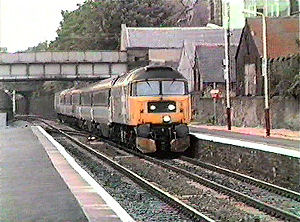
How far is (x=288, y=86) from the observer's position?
138 feet

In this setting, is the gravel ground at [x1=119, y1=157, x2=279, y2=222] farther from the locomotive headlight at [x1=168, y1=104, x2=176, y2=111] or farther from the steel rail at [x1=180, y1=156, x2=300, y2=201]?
the locomotive headlight at [x1=168, y1=104, x2=176, y2=111]

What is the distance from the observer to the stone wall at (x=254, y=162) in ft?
58.0

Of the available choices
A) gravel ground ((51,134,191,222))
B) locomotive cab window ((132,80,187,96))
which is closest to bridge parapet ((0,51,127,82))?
locomotive cab window ((132,80,187,96))

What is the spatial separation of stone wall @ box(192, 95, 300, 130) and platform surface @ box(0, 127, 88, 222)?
22.1 m

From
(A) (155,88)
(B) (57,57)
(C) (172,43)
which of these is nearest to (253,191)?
(A) (155,88)

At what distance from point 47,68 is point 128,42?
1483 cm

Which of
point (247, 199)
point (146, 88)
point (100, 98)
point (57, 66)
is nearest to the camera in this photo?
point (247, 199)

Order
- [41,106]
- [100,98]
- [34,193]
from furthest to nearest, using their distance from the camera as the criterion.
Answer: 1. [41,106]
2. [100,98]
3. [34,193]

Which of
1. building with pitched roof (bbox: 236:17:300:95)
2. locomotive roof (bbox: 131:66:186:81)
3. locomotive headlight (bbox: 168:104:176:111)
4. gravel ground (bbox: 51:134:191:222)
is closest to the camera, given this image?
gravel ground (bbox: 51:134:191:222)

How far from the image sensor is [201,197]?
16.3 m

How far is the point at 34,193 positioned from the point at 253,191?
21.4 ft

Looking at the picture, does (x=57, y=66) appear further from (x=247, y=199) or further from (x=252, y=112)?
(x=247, y=199)

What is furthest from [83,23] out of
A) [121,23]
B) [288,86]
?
[288,86]

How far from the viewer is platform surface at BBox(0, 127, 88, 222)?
10.3m
